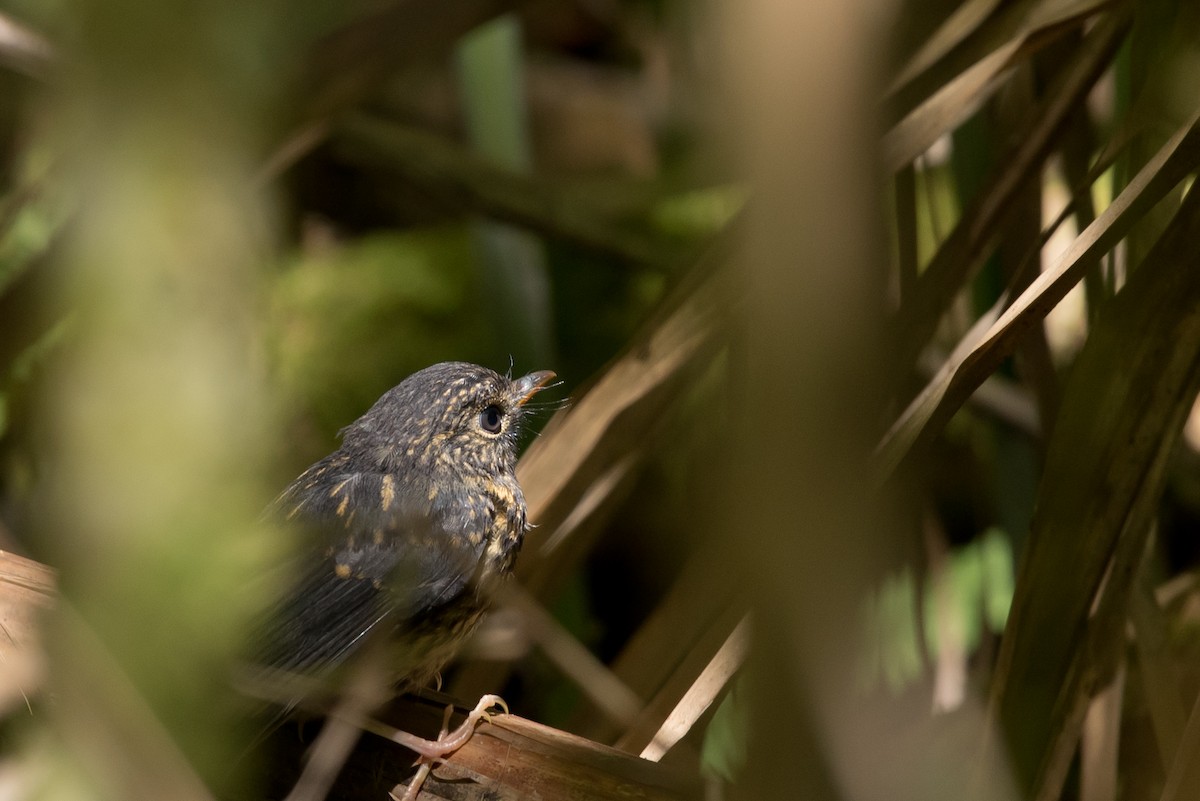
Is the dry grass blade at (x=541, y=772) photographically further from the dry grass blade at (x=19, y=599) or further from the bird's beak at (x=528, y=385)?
the bird's beak at (x=528, y=385)

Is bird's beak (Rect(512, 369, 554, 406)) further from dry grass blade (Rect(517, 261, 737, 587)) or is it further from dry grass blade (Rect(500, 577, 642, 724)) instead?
dry grass blade (Rect(500, 577, 642, 724))

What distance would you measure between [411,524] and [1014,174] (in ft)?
4.59

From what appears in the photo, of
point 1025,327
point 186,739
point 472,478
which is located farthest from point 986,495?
point 186,739

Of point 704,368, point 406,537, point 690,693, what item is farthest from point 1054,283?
point 406,537

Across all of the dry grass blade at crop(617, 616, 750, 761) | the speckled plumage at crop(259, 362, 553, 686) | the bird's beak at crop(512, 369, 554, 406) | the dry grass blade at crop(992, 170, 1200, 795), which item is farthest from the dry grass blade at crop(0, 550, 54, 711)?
the dry grass blade at crop(992, 170, 1200, 795)

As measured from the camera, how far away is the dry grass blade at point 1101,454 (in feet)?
5.98

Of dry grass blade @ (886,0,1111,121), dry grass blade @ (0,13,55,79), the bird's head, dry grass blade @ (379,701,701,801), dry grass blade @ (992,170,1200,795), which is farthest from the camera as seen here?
the bird's head

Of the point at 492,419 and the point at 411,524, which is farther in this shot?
the point at 492,419

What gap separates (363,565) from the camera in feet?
7.88

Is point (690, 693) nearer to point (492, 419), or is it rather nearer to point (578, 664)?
point (578, 664)

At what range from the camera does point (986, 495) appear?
374 centimetres

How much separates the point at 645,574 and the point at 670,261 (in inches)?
41.0

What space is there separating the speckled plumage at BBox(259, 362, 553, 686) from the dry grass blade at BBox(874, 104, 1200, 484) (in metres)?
1.04

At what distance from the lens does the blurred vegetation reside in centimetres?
70
